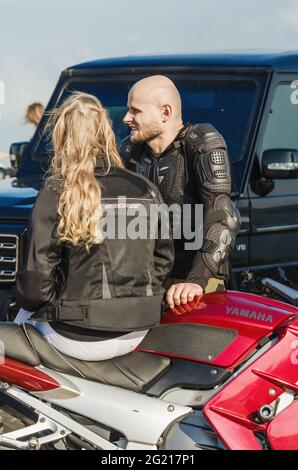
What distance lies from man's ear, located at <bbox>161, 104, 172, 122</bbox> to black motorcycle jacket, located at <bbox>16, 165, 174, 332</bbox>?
670mm

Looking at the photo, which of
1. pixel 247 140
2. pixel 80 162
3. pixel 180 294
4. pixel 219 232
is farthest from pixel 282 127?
pixel 80 162

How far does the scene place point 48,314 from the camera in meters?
3.75

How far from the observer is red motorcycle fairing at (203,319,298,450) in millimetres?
3725

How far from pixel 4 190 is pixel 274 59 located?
184 cm

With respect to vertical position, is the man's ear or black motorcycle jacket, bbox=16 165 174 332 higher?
the man's ear

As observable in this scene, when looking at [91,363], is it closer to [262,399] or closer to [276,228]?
[262,399]

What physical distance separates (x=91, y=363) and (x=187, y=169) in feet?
3.57

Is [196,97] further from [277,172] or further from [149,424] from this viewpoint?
[149,424]

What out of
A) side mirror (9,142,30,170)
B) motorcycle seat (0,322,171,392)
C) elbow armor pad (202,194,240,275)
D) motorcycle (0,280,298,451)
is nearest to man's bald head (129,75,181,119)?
elbow armor pad (202,194,240,275)

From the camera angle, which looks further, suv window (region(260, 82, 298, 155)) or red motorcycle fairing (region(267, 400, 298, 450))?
suv window (region(260, 82, 298, 155))

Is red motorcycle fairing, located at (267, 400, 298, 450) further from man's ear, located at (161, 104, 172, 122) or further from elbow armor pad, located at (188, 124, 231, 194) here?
man's ear, located at (161, 104, 172, 122)

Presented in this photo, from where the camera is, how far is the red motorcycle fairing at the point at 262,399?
372 cm

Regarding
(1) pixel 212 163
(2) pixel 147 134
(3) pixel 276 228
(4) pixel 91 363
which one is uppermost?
(2) pixel 147 134

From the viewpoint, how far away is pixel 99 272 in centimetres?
371
